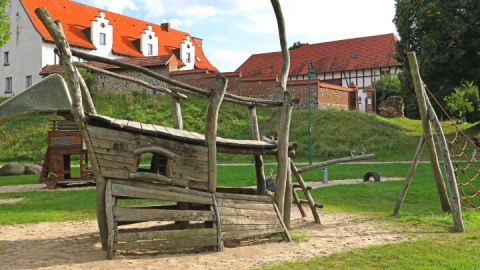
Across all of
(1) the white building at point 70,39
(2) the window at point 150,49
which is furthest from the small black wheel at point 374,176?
(2) the window at point 150,49

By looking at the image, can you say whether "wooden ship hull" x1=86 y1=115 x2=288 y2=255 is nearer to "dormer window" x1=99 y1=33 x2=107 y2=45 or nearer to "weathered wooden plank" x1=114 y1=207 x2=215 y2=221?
"weathered wooden plank" x1=114 y1=207 x2=215 y2=221

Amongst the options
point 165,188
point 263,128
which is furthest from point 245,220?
point 263,128

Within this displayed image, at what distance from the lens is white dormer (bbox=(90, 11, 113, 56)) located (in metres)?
44.3

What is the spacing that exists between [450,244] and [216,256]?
330cm

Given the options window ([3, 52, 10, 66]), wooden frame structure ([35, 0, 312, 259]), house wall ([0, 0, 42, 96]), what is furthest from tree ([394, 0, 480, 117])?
window ([3, 52, 10, 66])

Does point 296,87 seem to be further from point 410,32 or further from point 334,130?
point 410,32

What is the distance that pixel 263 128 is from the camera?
31.5 m

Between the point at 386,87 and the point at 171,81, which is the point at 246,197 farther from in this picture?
the point at 386,87

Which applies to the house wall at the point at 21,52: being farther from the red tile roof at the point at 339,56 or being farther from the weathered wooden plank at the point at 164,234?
the weathered wooden plank at the point at 164,234

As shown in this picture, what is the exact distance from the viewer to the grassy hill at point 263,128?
2878 centimetres

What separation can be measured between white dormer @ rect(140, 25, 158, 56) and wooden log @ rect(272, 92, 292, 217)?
42107 mm

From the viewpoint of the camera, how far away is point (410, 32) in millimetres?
29922

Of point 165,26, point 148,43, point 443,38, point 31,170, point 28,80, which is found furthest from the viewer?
point 165,26

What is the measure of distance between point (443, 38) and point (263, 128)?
1130cm
